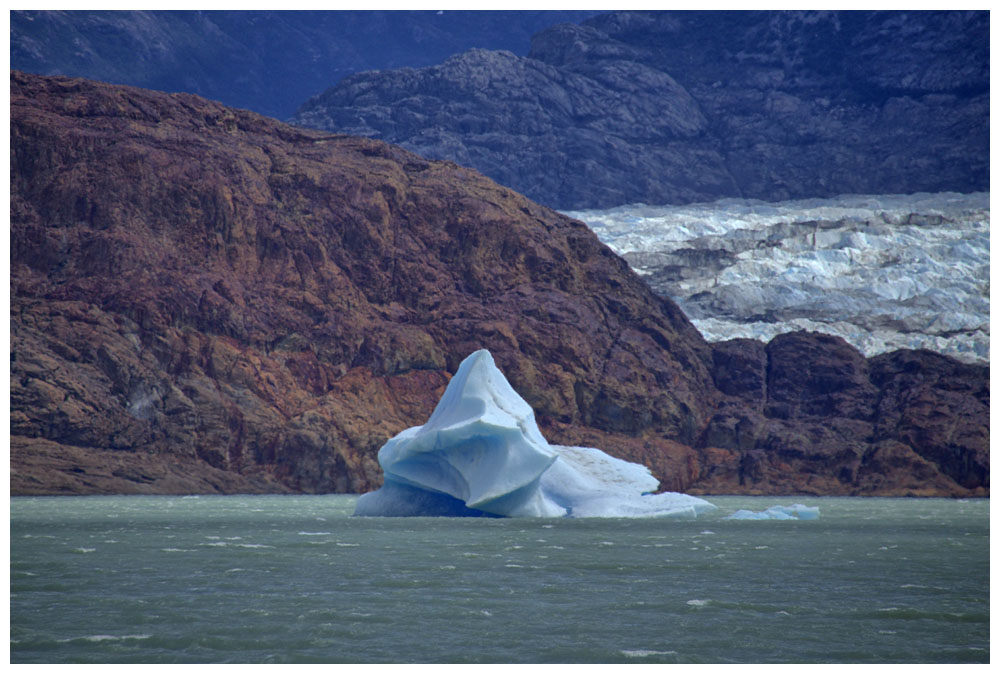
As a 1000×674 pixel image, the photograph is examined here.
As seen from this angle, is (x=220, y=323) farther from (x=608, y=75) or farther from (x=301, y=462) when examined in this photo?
(x=608, y=75)

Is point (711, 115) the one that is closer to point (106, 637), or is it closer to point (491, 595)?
point (491, 595)

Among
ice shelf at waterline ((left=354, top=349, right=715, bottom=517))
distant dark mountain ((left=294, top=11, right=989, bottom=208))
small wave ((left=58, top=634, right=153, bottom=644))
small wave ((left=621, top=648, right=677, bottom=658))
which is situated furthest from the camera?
distant dark mountain ((left=294, top=11, right=989, bottom=208))

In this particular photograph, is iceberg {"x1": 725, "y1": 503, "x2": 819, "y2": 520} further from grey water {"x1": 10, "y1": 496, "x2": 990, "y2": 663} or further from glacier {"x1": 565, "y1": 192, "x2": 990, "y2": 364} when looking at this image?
glacier {"x1": 565, "y1": 192, "x2": 990, "y2": 364}

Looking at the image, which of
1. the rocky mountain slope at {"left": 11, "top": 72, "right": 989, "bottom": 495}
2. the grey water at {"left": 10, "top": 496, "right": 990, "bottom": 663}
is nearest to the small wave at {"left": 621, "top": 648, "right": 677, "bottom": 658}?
the grey water at {"left": 10, "top": 496, "right": 990, "bottom": 663}

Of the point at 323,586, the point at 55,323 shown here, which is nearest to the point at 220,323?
the point at 55,323

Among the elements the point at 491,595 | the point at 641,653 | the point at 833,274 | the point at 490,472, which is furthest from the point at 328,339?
the point at 833,274

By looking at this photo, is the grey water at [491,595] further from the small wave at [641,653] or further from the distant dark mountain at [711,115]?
the distant dark mountain at [711,115]
